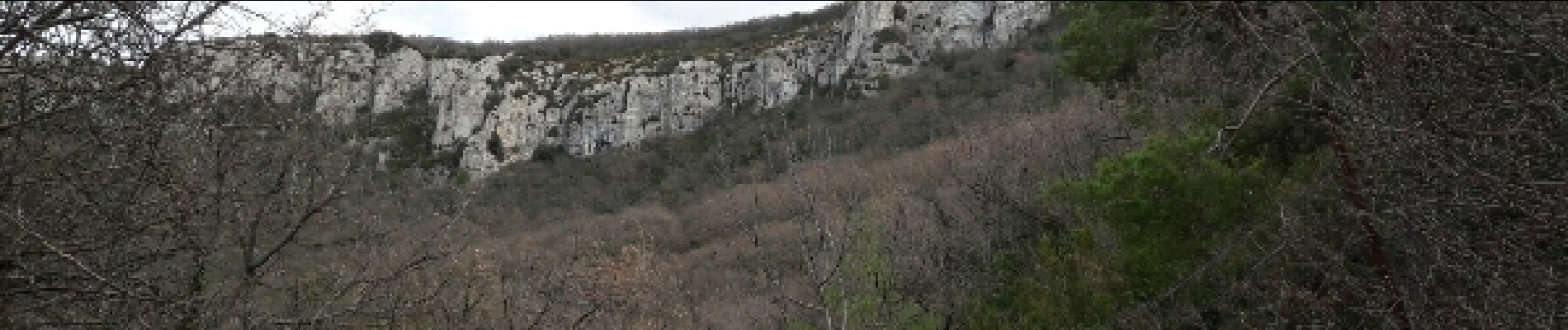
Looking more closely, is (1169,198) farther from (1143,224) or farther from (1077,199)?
(1077,199)

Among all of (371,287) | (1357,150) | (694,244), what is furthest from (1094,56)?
(694,244)

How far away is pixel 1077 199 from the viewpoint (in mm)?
9953

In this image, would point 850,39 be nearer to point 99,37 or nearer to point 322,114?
point 322,114

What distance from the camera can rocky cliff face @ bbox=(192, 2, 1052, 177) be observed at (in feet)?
209

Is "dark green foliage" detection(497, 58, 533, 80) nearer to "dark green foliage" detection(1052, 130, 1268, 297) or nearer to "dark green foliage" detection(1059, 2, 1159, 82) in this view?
"dark green foliage" detection(1059, 2, 1159, 82)

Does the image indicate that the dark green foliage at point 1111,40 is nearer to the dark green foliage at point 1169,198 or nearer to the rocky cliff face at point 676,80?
the dark green foliage at point 1169,198

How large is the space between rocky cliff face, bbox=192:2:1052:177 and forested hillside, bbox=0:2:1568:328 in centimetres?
4732

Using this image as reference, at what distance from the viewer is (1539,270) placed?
620 centimetres

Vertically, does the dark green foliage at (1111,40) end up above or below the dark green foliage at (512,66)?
above

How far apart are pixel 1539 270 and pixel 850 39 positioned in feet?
196

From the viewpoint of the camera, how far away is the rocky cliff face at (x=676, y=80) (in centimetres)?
6369

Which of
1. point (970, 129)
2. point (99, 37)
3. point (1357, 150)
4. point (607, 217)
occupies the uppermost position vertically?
point (99, 37)

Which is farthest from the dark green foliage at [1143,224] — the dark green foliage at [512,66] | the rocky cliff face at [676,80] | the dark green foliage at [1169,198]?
the dark green foliage at [512,66]

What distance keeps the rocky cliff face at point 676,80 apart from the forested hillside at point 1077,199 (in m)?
47.3
